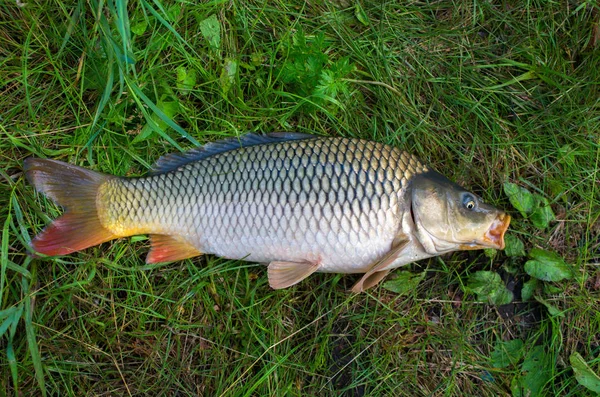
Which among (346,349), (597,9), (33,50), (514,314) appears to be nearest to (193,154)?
(33,50)

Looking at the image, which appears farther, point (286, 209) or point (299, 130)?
point (299, 130)

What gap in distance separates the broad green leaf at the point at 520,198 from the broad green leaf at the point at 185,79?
5.52 ft

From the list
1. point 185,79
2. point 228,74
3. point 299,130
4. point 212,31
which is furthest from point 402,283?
point 212,31

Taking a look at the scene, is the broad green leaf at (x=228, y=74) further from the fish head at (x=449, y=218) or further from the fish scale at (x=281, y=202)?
the fish head at (x=449, y=218)

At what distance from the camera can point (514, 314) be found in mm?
2297

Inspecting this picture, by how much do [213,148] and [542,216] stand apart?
1674 millimetres

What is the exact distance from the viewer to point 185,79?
2.30m

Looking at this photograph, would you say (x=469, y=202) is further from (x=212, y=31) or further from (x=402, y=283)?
(x=212, y=31)

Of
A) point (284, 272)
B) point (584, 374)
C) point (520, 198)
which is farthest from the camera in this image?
point (520, 198)

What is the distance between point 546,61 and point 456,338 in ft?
5.07

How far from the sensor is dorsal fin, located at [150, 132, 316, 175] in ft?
7.11

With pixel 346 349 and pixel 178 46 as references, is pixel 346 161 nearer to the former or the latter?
pixel 346 349

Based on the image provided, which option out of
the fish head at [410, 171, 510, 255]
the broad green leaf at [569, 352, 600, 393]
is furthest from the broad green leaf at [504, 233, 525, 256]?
the broad green leaf at [569, 352, 600, 393]

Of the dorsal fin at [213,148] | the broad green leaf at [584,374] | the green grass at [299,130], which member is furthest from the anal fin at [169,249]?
the broad green leaf at [584,374]
